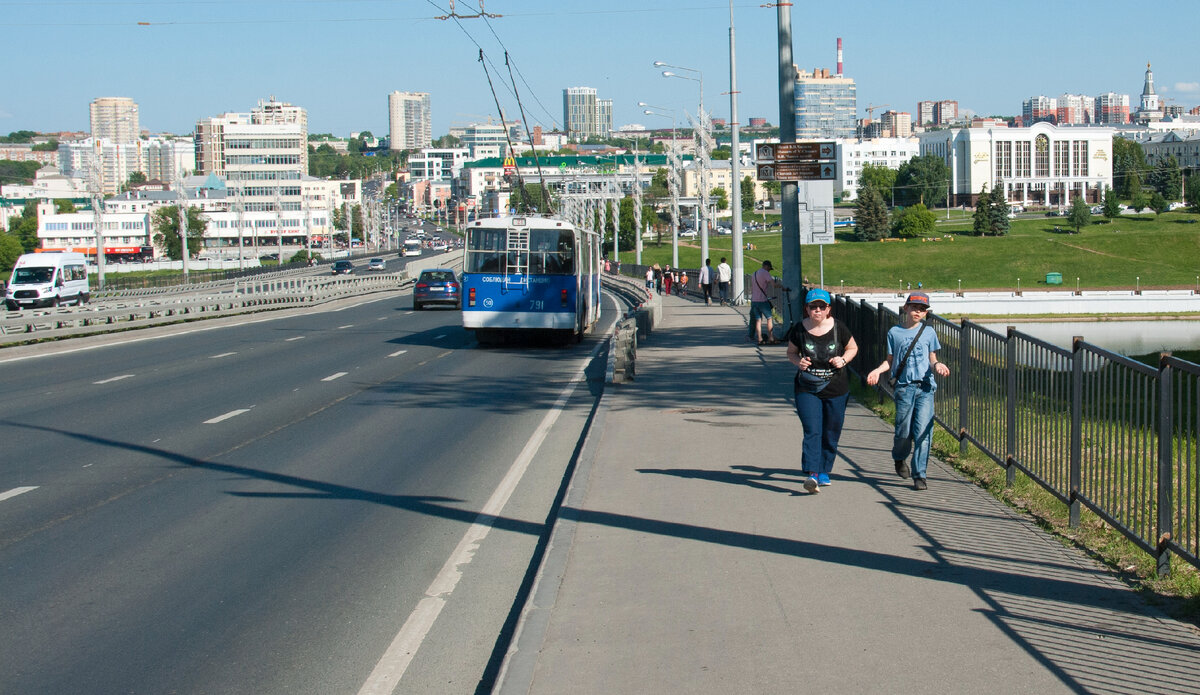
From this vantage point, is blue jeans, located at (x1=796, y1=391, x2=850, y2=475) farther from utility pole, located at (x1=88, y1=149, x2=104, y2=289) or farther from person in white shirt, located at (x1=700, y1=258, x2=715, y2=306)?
utility pole, located at (x1=88, y1=149, x2=104, y2=289)

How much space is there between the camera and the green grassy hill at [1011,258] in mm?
119562

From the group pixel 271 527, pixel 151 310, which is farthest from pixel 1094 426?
pixel 151 310

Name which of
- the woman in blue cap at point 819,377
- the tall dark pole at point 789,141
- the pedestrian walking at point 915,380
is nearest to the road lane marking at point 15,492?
the woman in blue cap at point 819,377

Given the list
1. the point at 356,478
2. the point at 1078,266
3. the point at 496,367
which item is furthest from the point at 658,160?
the point at 356,478

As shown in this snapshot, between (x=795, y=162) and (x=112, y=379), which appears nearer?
(x=795, y=162)

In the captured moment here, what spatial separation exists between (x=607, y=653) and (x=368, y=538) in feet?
11.4

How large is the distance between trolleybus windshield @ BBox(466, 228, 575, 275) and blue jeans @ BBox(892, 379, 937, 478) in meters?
18.3

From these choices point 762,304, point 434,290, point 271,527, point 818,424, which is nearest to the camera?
point 271,527

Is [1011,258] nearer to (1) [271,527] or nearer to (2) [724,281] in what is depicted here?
(2) [724,281]

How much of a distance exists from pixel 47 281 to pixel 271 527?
45.1m

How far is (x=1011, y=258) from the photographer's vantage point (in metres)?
132

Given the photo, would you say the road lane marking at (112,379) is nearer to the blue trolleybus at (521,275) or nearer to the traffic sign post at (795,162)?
the blue trolleybus at (521,275)

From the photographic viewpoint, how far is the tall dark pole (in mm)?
21766

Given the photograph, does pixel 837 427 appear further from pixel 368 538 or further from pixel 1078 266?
pixel 1078 266
